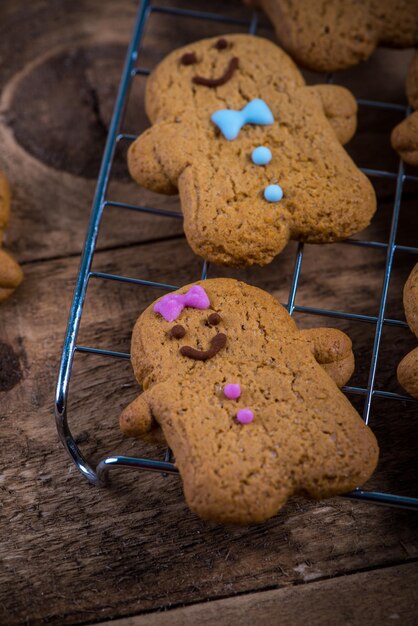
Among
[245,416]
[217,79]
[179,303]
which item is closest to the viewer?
[245,416]

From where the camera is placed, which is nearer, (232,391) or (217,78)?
(232,391)

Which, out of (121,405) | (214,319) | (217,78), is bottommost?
(121,405)

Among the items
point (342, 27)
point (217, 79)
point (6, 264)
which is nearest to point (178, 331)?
point (6, 264)

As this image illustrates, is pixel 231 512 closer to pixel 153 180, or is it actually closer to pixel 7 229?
pixel 153 180

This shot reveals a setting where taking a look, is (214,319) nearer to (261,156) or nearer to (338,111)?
(261,156)

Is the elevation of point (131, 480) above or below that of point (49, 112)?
below

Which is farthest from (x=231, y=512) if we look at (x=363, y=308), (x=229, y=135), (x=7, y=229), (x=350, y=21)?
(x=350, y=21)

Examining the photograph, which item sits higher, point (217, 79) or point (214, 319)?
point (217, 79)
